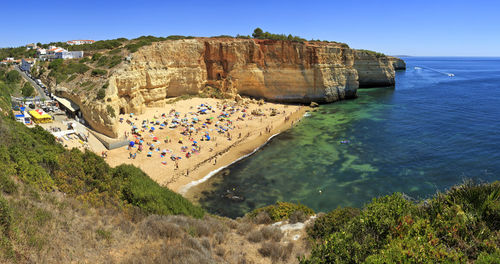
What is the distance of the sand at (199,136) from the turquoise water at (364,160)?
2193mm

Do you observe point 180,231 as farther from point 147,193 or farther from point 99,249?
point 147,193

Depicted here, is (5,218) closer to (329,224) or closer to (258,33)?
(329,224)

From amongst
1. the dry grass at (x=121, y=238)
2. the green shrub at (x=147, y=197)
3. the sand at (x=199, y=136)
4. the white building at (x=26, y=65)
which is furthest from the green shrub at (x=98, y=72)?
the dry grass at (x=121, y=238)

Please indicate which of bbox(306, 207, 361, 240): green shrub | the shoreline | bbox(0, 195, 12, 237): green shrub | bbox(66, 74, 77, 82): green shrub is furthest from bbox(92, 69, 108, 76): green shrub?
bbox(306, 207, 361, 240): green shrub

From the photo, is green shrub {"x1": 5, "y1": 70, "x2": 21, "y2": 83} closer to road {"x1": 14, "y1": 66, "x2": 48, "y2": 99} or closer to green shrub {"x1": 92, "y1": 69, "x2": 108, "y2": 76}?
road {"x1": 14, "y1": 66, "x2": 48, "y2": 99}

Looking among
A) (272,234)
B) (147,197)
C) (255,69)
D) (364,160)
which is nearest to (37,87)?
(255,69)

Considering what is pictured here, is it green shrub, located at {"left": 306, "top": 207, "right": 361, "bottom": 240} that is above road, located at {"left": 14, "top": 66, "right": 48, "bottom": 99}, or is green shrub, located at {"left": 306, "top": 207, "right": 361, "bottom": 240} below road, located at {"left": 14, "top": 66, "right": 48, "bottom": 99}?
below

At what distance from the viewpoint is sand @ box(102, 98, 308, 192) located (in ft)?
76.0

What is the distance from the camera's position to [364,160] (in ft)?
81.3

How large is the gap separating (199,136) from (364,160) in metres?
17.0

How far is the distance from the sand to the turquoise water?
2.19m

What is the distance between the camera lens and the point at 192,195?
20.0 meters

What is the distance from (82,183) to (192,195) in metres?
10.3

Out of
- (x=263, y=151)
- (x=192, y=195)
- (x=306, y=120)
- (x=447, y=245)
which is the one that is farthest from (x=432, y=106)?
(x=447, y=245)
